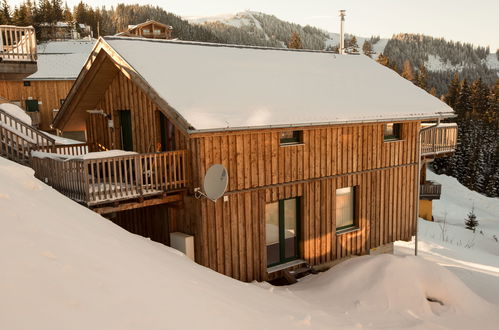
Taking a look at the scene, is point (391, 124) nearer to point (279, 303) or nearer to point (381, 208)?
point (381, 208)

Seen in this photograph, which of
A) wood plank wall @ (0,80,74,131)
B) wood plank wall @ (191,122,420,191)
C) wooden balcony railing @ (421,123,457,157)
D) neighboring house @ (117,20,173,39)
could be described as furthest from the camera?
neighboring house @ (117,20,173,39)

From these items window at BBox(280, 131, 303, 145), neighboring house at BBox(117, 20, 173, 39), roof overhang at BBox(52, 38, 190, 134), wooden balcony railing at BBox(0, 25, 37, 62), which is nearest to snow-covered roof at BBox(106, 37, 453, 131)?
roof overhang at BBox(52, 38, 190, 134)

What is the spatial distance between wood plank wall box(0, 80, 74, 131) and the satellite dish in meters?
28.7

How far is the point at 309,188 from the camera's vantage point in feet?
44.5

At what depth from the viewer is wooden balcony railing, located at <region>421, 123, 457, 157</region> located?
19.5 meters

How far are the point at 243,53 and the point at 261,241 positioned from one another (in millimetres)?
6819

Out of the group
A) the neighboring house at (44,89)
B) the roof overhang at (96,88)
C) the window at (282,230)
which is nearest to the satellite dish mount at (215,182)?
the roof overhang at (96,88)

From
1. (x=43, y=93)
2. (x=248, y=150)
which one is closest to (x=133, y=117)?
(x=248, y=150)

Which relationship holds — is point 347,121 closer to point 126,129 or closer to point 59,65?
point 126,129

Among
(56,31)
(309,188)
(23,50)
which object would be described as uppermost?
(56,31)

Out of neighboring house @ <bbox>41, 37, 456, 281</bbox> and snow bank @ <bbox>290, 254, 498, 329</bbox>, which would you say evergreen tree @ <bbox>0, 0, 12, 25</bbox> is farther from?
snow bank @ <bbox>290, 254, 498, 329</bbox>

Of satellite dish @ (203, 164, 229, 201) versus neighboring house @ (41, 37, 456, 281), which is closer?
satellite dish @ (203, 164, 229, 201)

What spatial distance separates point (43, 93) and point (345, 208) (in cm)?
2944

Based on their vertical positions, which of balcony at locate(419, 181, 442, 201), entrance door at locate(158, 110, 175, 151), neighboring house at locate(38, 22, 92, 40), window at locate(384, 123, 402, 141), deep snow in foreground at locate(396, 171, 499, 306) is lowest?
deep snow in foreground at locate(396, 171, 499, 306)
